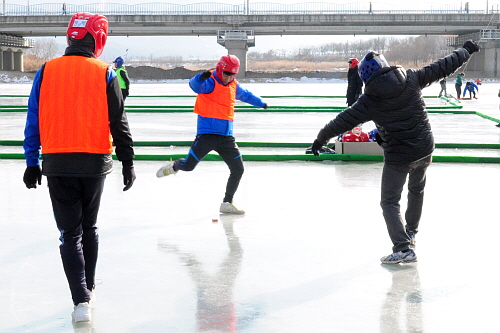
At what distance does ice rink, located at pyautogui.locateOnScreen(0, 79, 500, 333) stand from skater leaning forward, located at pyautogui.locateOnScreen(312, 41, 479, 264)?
379mm

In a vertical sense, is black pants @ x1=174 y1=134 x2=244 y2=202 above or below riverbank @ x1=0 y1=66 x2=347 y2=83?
below

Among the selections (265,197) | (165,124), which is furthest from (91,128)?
(165,124)

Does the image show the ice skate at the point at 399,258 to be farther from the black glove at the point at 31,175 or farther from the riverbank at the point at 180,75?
the riverbank at the point at 180,75

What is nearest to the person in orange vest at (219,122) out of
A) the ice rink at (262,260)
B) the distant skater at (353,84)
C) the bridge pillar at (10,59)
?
the ice rink at (262,260)

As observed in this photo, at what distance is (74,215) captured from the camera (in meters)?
3.77

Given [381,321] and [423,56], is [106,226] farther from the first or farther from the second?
[423,56]

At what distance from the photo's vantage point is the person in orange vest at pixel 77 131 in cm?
371

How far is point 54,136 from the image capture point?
3713 millimetres

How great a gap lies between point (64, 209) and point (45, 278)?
0.94 metres

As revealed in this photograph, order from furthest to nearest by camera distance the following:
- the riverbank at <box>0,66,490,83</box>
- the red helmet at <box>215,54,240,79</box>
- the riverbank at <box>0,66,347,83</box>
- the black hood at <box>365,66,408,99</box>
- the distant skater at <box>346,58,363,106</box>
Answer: the riverbank at <box>0,66,347,83</box>, the riverbank at <box>0,66,490,83</box>, the distant skater at <box>346,58,363,106</box>, the red helmet at <box>215,54,240,79</box>, the black hood at <box>365,66,408,99</box>

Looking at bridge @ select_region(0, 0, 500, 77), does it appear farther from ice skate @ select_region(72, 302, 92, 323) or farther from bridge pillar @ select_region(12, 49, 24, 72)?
ice skate @ select_region(72, 302, 92, 323)

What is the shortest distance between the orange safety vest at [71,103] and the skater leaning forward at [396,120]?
1.72 metres

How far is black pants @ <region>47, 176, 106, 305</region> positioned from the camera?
375cm

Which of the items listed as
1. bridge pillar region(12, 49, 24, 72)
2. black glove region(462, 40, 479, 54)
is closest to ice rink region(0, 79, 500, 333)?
black glove region(462, 40, 479, 54)
